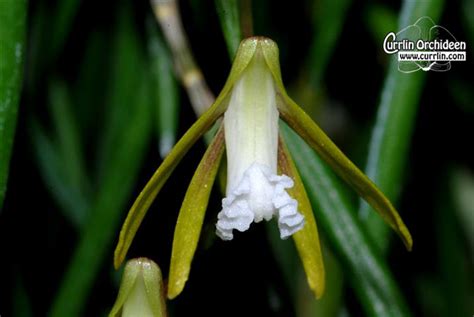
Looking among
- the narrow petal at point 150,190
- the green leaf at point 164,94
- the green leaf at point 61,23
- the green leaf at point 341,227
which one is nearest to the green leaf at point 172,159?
the narrow petal at point 150,190

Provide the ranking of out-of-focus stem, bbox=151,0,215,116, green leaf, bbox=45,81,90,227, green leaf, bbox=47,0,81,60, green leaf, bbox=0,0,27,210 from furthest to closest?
green leaf, bbox=45,81,90,227 → green leaf, bbox=47,0,81,60 → out-of-focus stem, bbox=151,0,215,116 → green leaf, bbox=0,0,27,210

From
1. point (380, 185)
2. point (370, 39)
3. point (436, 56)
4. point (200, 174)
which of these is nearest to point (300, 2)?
point (370, 39)

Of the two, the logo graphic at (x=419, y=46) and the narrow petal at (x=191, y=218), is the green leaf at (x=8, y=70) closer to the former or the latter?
the narrow petal at (x=191, y=218)

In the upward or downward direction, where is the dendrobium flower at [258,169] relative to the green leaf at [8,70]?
downward

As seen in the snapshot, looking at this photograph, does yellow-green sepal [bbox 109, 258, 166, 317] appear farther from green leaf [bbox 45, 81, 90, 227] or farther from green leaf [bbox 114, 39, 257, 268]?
green leaf [bbox 45, 81, 90, 227]

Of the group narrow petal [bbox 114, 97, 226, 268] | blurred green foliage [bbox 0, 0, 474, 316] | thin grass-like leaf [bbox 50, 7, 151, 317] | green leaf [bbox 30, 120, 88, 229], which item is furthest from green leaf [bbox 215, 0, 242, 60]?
green leaf [bbox 30, 120, 88, 229]

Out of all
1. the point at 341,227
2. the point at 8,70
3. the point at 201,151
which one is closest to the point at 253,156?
the point at 341,227
